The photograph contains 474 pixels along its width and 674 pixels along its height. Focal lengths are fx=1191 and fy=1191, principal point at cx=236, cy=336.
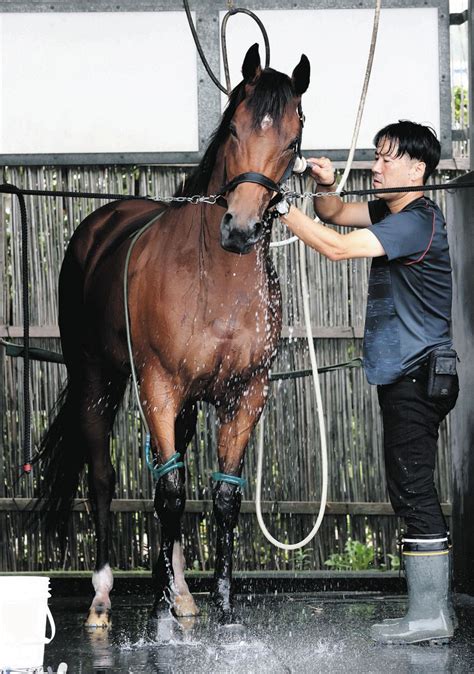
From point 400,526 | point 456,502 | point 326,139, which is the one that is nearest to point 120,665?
point 456,502

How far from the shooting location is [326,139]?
6.23 m

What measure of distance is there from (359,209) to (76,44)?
2.09m

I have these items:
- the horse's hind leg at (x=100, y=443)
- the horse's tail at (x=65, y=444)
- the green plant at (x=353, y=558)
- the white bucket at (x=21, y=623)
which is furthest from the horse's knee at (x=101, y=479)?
the white bucket at (x=21, y=623)

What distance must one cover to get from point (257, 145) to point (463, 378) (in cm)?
172

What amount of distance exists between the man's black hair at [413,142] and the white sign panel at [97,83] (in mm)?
1873

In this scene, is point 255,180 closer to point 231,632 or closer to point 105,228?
point 231,632

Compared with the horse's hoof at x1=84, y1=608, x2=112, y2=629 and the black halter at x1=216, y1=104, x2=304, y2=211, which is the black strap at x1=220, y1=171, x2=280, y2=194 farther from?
the horse's hoof at x1=84, y1=608, x2=112, y2=629

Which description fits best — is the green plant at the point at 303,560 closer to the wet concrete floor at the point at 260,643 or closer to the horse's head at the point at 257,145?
the wet concrete floor at the point at 260,643

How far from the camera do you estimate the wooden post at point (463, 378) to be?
5.19 metres

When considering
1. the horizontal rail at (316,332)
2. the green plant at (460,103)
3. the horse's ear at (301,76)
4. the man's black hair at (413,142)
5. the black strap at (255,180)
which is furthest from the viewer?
the green plant at (460,103)

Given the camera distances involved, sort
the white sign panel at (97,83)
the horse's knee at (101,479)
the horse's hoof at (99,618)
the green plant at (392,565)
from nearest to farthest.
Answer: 1. the horse's hoof at (99,618)
2. the horse's knee at (101,479)
3. the white sign panel at (97,83)
4. the green plant at (392,565)

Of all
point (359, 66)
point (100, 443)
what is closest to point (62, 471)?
point (100, 443)

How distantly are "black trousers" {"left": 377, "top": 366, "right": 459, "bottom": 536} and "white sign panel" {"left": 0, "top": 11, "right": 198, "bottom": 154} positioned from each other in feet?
7.60

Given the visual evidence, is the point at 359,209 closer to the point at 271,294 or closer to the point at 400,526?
the point at 271,294
